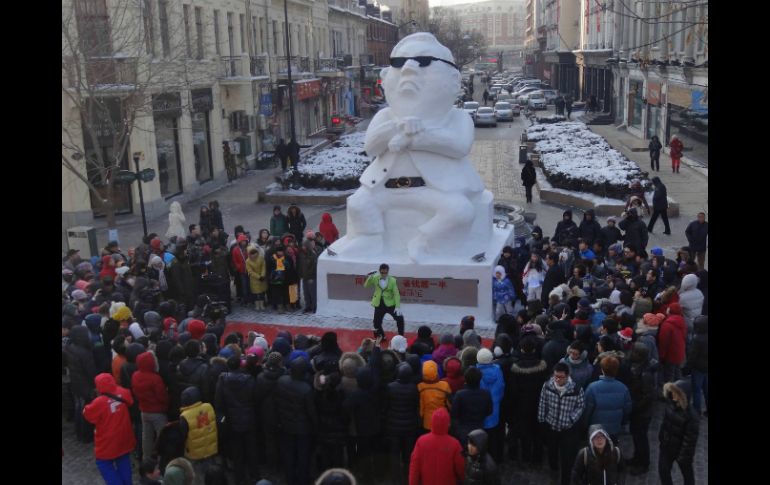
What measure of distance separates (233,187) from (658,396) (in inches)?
751

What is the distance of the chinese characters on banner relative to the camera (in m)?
10.7

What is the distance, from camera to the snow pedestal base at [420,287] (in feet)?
35.0

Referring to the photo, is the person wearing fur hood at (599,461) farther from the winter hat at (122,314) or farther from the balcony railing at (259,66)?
the balcony railing at (259,66)

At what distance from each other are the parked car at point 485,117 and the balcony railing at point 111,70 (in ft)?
83.6

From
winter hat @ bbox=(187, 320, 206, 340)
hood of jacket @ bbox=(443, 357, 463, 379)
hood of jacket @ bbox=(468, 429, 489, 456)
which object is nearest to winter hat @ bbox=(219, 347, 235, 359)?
winter hat @ bbox=(187, 320, 206, 340)

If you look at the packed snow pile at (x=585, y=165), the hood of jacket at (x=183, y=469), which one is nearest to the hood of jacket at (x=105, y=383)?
the hood of jacket at (x=183, y=469)

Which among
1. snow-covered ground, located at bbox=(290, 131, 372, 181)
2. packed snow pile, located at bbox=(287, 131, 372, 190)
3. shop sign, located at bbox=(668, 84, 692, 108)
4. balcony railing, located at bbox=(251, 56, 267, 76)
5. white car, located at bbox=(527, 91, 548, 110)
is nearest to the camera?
packed snow pile, located at bbox=(287, 131, 372, 190)

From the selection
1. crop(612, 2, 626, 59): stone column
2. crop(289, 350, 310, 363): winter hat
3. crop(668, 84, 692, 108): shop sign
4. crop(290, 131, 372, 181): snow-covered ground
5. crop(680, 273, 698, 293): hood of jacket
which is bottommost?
crop(289, 350, 310, 363): winter hat

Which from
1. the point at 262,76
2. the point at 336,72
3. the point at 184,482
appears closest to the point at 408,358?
the point at 184,482

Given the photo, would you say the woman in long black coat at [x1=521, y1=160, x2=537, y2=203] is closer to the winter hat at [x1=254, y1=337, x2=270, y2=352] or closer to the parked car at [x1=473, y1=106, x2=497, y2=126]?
the winter hat at [x1=254, y1=337, x2=270, y2=352]

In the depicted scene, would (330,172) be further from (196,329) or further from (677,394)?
(677,394)

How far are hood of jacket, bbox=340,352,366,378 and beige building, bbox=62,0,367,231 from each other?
1011 centimetres

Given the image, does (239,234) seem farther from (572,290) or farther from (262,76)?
(262,76)
